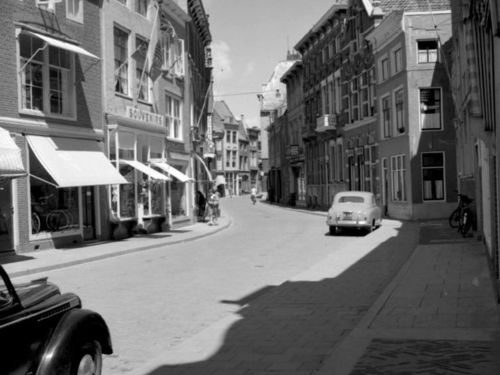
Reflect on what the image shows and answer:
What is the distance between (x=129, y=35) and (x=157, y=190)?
648 centimetres

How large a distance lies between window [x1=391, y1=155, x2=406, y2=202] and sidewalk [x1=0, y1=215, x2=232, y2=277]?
10350 mm

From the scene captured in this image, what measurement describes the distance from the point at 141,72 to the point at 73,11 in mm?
5064

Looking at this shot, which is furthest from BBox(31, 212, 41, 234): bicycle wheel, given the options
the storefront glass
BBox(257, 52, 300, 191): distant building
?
BBox(257, 52, 300, 191): distant building

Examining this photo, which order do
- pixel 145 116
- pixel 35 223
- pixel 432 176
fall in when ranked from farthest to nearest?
pixel 432 176, pixel 145 116, pixel 35 223

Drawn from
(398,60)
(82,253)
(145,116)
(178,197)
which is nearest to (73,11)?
(145,116)

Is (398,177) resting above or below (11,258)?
above

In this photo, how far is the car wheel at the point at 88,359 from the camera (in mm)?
4781

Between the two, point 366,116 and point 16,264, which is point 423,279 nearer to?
point 16,264

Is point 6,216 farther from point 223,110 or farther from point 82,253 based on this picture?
point 223,110

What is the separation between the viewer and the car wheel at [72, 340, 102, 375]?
4.78m

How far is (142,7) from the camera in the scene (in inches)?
1015

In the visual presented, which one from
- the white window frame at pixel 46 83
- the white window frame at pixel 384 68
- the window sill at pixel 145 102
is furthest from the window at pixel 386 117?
the white window frame at pixel 46 83

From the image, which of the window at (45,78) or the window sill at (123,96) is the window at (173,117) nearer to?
the window sill at (123,96)

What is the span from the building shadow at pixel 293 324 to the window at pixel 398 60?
59.6ft
